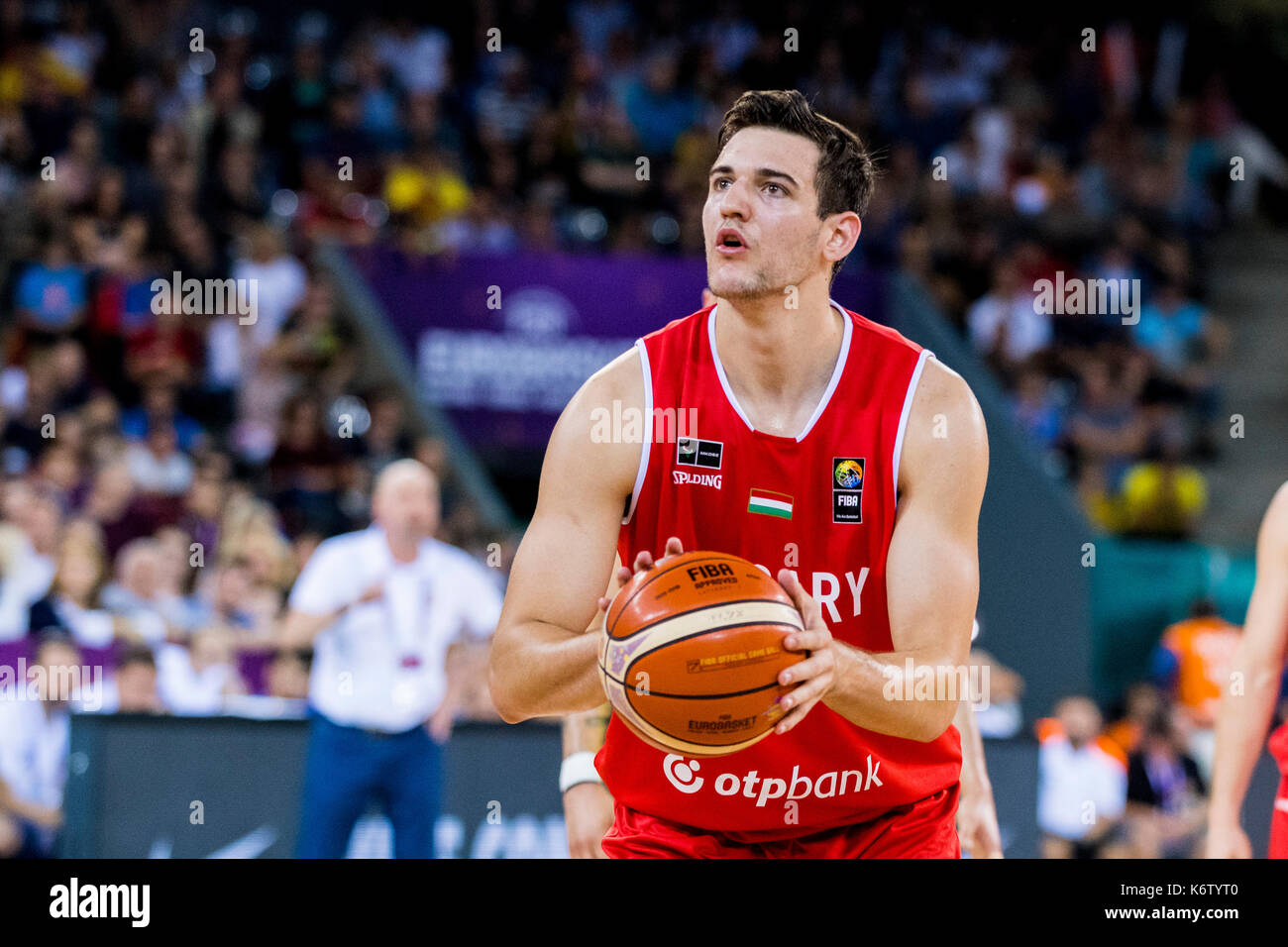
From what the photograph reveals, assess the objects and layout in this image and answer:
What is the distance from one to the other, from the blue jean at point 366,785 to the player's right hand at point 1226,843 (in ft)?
11.7

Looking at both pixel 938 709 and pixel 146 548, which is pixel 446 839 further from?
pixel 938 709

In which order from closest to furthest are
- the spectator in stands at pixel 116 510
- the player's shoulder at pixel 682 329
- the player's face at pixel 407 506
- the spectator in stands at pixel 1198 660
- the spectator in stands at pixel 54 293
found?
the player's shoulder at pixel 682 329, the player's face at pixel 407 506, the spectator in stands at pixel 116 510, the spectator in stands at pixel 54 293, the spectator in stands at pixel 1198 660

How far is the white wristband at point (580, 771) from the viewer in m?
4.36

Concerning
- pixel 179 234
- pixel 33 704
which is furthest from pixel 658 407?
pixel 179 234

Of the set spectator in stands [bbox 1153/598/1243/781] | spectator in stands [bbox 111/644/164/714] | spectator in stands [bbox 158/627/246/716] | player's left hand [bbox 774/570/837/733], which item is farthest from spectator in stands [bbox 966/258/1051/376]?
player's left hand [bbox 774/570/837/733]

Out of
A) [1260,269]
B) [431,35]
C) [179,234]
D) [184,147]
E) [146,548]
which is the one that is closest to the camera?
[146,548]

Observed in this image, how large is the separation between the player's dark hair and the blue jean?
360 centimetres

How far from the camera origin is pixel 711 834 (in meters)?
3.77

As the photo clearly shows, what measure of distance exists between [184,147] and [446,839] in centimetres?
625

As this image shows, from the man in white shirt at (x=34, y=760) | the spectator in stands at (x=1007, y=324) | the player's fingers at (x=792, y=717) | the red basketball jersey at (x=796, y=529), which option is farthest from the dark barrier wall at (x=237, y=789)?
the spectator in stands at (x=1007, y=324)

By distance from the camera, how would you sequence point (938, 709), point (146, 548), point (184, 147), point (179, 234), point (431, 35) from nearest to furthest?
point (938, 709) → point (146, 548) → point (179, 234) → point (184, 147) → point (431, 35)

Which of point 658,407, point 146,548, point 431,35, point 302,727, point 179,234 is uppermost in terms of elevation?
point 431,35

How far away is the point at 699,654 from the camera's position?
3137 millimetres

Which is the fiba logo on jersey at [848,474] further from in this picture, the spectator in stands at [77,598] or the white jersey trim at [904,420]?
the spectator in stands at [77,598]
